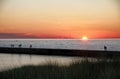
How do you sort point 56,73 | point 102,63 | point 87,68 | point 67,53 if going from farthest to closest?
point 67,53
point 102,63
point 87,68
point 56,73

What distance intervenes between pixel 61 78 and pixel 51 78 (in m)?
0.30

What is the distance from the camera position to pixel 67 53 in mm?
39719

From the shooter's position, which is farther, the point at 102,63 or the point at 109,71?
the point at 102,63

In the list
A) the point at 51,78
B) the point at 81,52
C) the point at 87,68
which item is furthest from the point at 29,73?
the point at 81,52

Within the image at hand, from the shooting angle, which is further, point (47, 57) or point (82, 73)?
point (47, 57)

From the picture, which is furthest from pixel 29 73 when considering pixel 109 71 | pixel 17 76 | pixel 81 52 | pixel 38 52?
pixel 38 52

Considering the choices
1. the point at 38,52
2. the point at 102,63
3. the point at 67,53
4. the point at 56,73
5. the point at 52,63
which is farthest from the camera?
the point at 38,52

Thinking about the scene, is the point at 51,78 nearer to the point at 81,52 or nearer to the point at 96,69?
the point at 96,69

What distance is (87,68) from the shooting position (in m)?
9.77

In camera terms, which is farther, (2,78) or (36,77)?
(2,78)

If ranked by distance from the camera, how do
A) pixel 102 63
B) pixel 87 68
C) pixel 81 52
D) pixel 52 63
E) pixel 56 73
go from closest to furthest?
pixel 56 73 < pixel 87 68 < pixel 102 63 < pixel 52 63 < pixel 81 52

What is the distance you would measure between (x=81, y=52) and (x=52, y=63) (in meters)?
25.8

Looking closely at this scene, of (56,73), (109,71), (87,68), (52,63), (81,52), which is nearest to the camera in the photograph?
(109,71)

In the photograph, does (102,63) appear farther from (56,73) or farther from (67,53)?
(67,53)
